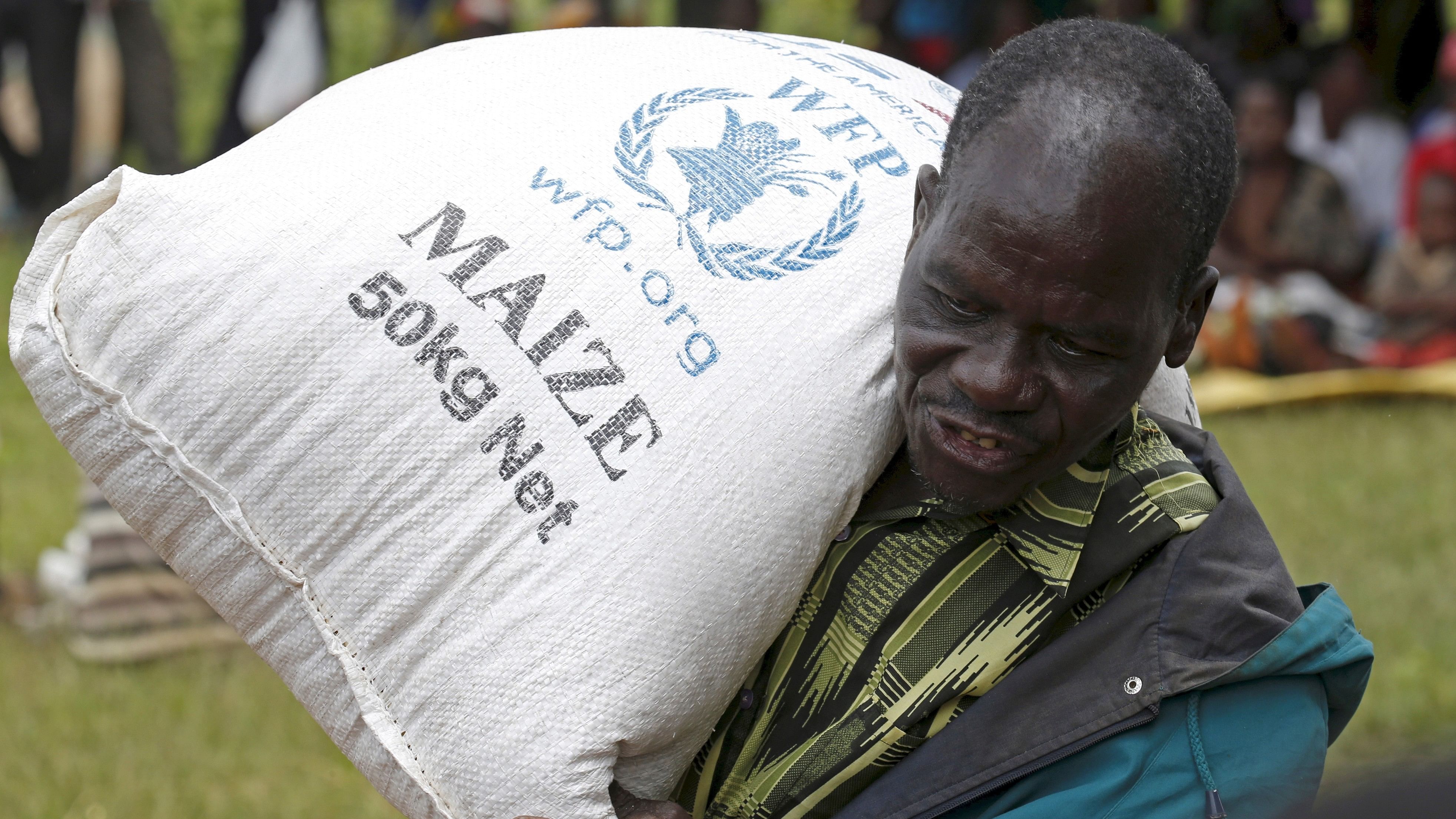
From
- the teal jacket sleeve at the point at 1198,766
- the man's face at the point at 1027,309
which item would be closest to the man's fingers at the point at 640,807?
the teal jacket sleeve at the point at 1198,766

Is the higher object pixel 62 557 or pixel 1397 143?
pixel 62 557

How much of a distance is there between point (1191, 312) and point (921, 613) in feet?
1.27

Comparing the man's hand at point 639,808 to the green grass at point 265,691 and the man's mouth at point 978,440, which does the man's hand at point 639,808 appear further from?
the green grass at point 265,691

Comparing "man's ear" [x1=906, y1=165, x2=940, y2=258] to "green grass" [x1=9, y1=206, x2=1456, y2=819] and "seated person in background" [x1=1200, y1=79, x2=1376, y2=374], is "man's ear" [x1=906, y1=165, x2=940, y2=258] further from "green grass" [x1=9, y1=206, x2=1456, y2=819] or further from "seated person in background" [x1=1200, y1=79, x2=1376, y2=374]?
"seated person in background" [x1=1200, y1=79, x2=1376, y2=374]

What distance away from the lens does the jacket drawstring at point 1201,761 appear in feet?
4.13

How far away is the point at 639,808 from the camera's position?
136cm

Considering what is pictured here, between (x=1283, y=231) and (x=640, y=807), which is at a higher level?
(x=640, y=807)

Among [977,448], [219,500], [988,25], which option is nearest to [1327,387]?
A: [988,25]

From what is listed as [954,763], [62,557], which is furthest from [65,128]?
[954,763]

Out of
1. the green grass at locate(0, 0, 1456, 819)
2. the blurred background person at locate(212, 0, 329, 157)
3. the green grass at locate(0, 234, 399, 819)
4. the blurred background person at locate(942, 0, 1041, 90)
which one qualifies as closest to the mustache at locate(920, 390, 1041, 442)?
the green grass at locate(0, 0, 1456, 819)

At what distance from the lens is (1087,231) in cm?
113

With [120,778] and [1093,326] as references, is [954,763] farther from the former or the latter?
[120,778]

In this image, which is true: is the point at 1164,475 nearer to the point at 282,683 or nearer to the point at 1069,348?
the point at 1069,348

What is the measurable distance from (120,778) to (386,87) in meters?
2.04
